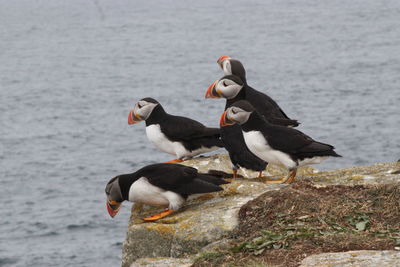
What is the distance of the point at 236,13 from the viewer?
152 m

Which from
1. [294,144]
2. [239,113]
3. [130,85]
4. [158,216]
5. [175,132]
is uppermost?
[239,113]

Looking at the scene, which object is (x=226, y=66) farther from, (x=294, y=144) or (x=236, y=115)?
(x=294, y=144)

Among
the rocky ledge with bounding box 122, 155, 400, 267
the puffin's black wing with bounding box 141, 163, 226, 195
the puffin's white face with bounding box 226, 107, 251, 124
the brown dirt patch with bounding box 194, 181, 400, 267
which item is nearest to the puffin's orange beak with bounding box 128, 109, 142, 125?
the rocky ledge with bounding box 122, 155, 400, 267

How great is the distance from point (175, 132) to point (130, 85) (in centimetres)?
7815

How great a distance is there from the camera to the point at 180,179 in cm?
1058

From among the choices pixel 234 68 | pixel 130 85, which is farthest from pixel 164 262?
pixel 130 85

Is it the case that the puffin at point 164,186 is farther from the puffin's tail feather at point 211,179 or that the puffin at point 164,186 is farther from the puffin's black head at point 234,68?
the puffin's black head at point 234,68

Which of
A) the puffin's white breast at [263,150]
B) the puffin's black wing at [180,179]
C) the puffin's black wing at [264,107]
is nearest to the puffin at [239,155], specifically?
the puffin's black wing at [264,107]

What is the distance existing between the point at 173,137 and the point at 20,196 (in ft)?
140

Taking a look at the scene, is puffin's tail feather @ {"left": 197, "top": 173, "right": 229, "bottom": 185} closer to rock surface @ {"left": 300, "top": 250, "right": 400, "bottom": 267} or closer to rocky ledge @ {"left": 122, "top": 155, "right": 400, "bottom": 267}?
rocky ledge @ {"left": 122, "top": 155, "right": 400, "bottom": 267}

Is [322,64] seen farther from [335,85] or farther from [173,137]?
[173,137]

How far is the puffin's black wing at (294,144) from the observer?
1130 centimetres

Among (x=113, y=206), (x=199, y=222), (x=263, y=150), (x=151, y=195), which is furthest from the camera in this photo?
(x=263, y=150)

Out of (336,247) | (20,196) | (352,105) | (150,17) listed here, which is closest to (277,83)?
(352,105)
